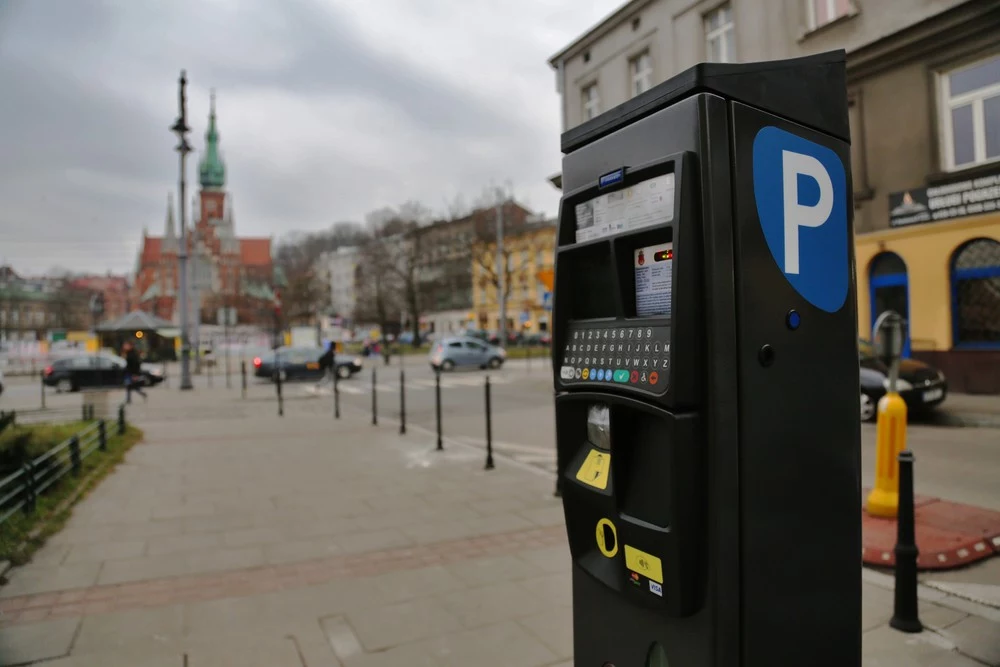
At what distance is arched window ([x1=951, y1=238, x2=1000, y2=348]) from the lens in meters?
2.57

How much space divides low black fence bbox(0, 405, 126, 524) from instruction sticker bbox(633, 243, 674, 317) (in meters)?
5.01

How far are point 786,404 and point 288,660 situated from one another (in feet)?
8.42

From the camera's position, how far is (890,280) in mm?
2844

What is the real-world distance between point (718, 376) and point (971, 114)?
1797 mm

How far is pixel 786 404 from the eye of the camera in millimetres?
1802

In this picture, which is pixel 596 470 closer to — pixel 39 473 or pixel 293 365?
pixel 39 473

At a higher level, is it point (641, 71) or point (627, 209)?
point (641, 71)

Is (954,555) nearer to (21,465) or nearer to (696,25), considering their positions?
(696,25)

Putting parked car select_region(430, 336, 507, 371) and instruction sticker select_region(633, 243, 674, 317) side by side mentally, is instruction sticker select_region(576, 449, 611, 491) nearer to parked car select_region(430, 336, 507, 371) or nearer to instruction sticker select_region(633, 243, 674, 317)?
instruction sticker select_region(633, 243, 674, 317)

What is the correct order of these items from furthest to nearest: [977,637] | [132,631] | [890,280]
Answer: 1. [132,631]
2. [977,637]
3. [890,280]

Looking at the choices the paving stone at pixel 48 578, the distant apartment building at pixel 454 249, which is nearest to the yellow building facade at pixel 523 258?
the distant apartment building at pixel 454 249

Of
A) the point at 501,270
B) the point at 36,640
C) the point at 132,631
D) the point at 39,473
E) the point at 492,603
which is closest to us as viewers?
the point at 36,640

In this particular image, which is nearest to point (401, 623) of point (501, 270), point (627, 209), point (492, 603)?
point (492, 603)

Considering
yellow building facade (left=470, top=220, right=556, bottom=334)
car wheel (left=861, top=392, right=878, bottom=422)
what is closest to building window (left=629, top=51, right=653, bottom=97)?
car wheel (left=861, top=392, right=878, bottom=422)
